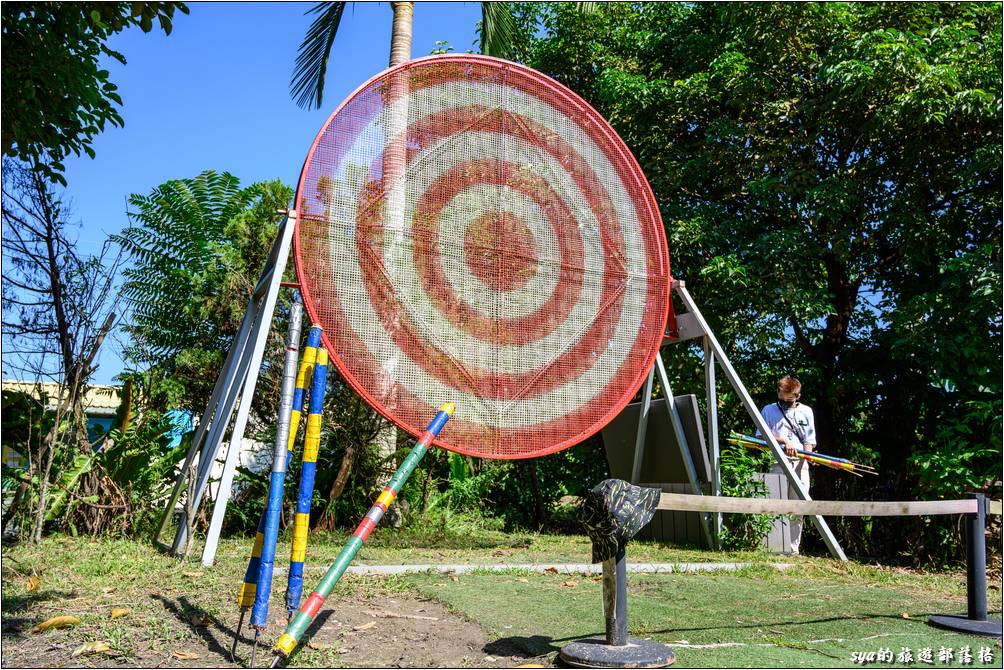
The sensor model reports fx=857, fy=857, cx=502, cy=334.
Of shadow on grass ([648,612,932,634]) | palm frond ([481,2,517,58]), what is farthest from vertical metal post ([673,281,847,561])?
palm frond ([481,2,517,58])

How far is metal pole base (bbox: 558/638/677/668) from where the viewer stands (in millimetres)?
3365

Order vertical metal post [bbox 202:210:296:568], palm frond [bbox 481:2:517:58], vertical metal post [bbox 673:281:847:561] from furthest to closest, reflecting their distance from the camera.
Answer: palm frond [bbox 481:2:517:58]
vertical metal post [bbox 673:281:847:561]
vertical metal post [bbox 202:210:296:568]

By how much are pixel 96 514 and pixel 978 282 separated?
8.11 m

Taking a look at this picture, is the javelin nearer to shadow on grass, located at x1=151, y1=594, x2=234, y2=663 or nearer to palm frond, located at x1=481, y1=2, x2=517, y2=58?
shadow on grass, located at x1=151, y1=594, x2=234, y2=663

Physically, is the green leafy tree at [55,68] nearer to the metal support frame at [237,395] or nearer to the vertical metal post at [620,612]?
the metal support frame at [237,395]

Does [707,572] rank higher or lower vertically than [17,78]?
lower

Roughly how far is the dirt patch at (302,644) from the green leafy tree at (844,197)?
231 inches

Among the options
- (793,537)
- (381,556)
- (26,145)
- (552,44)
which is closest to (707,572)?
(793,537)

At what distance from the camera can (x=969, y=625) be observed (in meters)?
4.28

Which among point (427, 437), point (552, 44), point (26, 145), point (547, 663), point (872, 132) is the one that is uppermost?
point (552, 44)

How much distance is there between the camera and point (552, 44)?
12.1 metres

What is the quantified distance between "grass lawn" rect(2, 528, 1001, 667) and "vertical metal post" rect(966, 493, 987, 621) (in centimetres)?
29

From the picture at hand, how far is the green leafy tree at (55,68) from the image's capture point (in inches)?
209

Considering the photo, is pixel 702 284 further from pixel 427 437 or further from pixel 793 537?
pixel 427 437
